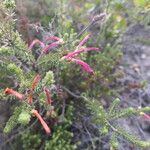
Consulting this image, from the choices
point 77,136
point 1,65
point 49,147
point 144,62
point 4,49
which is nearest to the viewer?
point 4,49

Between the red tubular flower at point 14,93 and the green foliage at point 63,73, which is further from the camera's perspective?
the green foliage at point 63,73

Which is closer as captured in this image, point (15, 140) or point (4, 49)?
point (4, 49)

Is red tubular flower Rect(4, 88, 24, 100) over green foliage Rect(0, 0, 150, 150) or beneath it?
over

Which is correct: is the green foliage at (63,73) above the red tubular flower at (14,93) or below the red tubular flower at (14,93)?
below

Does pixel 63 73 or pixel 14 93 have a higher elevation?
pixel 14 93

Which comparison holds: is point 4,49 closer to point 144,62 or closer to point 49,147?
point 49,147

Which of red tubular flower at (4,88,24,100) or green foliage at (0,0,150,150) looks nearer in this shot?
red tubular flower at (4,88,24,100)

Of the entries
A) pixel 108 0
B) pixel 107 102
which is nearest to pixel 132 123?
pixel 107 102

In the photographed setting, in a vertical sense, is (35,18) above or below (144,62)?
above

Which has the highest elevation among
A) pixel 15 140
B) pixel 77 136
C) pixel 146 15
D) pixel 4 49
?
pixel 4 49

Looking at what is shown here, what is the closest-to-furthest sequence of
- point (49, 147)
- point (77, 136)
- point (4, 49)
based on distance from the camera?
point (4, 49) → point (49, 147) → point (77, 136)

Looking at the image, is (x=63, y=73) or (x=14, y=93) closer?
(x=14, y=93)
